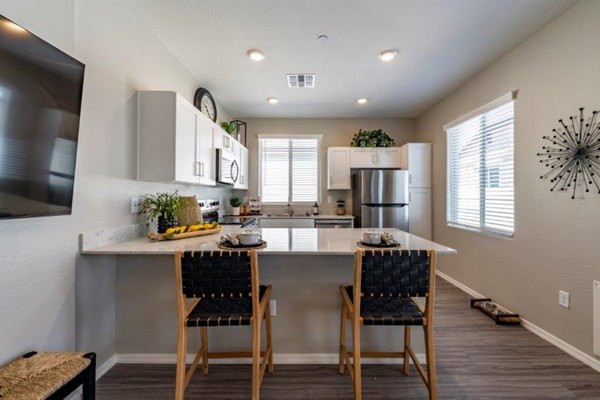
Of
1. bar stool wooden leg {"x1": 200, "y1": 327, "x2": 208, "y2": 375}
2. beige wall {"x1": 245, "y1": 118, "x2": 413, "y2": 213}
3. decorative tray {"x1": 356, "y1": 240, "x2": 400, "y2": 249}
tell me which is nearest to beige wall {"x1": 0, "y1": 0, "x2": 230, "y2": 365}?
bar stool wooden leg {"x1": 200, "y1": 327, "x2": 208, "y2": 375}

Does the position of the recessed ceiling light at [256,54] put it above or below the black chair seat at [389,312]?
above

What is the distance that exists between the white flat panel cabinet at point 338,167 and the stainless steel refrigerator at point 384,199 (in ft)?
1.98

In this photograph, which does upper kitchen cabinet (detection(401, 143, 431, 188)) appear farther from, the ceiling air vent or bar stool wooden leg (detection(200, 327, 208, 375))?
bar stool wooden leg (detection(200, 327, 208, 375))

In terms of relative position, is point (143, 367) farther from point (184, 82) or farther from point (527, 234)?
point (527, 234)

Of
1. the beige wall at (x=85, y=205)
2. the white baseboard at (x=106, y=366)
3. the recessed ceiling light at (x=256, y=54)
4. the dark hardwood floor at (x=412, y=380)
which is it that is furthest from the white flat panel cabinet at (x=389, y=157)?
the white baseboard at (x=106, y=366)

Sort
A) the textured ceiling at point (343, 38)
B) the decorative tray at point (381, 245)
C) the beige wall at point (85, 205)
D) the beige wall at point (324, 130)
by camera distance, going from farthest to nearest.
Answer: the beige wall at point (324, 130) → the textured ceiling at point (343, 38) → the decorative tray at point (381, 245) → the beige wall at point (85, 205)

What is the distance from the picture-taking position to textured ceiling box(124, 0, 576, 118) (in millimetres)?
2070

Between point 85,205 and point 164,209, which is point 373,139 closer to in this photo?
point 164,209

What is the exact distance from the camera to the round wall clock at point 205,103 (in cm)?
329

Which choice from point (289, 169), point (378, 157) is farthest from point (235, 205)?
point (378, 157)

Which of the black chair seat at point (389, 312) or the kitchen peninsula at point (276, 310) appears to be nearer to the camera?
the black chair seat at point (389, 312)

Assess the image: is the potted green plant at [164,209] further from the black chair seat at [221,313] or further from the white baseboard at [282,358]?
the white baseboard at [282,358]

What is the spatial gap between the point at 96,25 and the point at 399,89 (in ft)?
11.0

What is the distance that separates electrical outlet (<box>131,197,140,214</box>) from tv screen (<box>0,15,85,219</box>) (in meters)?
0.65
